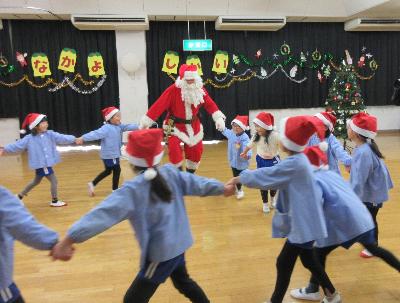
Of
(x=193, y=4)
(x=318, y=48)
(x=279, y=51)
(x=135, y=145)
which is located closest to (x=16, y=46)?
(x=193, y=4)

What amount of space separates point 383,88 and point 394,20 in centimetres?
165

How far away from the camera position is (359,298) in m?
2.34

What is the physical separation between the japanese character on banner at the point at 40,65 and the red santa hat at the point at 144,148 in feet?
23.8

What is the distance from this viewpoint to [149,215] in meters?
1.67

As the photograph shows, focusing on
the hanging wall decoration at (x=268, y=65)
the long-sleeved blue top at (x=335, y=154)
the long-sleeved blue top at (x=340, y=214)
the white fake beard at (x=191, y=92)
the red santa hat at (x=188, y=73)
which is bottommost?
the long-sleeved blue top at (x=340, y=214)

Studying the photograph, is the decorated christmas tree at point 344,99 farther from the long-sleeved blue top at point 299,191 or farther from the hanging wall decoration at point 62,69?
the long-sleeved blue top at point 299,191

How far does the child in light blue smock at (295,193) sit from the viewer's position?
6.12ft

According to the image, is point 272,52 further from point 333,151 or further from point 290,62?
point 333,151

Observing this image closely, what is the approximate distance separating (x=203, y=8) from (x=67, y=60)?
10.2 ft

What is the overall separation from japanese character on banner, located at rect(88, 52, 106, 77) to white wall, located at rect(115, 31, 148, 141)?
0.39m

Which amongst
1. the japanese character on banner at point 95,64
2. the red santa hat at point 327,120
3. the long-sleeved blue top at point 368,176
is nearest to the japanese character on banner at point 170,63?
the japanese character on banner at point 95,64

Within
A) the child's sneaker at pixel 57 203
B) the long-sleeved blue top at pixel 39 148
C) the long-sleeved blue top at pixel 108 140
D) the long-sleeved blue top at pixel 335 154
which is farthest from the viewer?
the long-sleeved blue top at pixel 108 140

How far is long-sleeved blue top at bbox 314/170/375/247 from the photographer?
201 cm

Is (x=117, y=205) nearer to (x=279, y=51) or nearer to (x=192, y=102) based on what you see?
(x=192, y=102)
